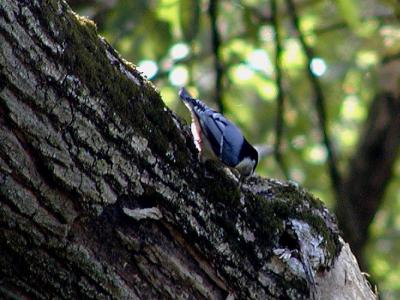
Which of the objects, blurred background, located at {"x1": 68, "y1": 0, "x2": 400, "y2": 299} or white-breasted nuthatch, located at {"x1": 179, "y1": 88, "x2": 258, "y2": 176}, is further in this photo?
blurred background, located at {"x1": 68, "y1": 0, "x2": 400, "y2": 299}

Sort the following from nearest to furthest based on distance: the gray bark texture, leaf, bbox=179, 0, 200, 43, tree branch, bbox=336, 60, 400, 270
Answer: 1. the gray bark texture
2. leaf, bbox=179, 0, 200, 43
3. tree branch, bbox=336, 60, 400, 270

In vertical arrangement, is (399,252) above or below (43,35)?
above

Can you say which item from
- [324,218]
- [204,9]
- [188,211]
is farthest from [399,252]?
[188,211]

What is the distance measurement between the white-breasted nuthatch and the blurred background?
100 cm

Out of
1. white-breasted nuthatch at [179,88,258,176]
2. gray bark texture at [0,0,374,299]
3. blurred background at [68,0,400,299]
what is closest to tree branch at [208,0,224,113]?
blurred background at [68,0,400,299]

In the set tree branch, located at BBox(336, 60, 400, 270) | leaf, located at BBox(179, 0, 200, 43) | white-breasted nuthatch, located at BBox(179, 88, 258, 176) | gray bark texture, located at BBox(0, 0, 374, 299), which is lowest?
gray bark texture, located at BBox(0, 0, 374, 299)

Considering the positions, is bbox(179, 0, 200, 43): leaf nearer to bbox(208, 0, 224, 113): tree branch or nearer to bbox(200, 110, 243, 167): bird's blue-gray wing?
bbox(208, 0, 224, 113): tree branch

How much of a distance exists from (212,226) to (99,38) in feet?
1.75

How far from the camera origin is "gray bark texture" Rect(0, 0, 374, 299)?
2.13m

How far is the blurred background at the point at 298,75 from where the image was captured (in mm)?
4453

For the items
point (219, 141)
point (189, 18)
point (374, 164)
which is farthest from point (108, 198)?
point (374, 164)

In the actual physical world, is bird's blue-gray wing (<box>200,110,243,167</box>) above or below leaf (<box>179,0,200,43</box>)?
below

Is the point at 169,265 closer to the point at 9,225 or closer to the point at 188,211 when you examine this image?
the point at 188,211

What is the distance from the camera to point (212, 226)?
93.8 inches
